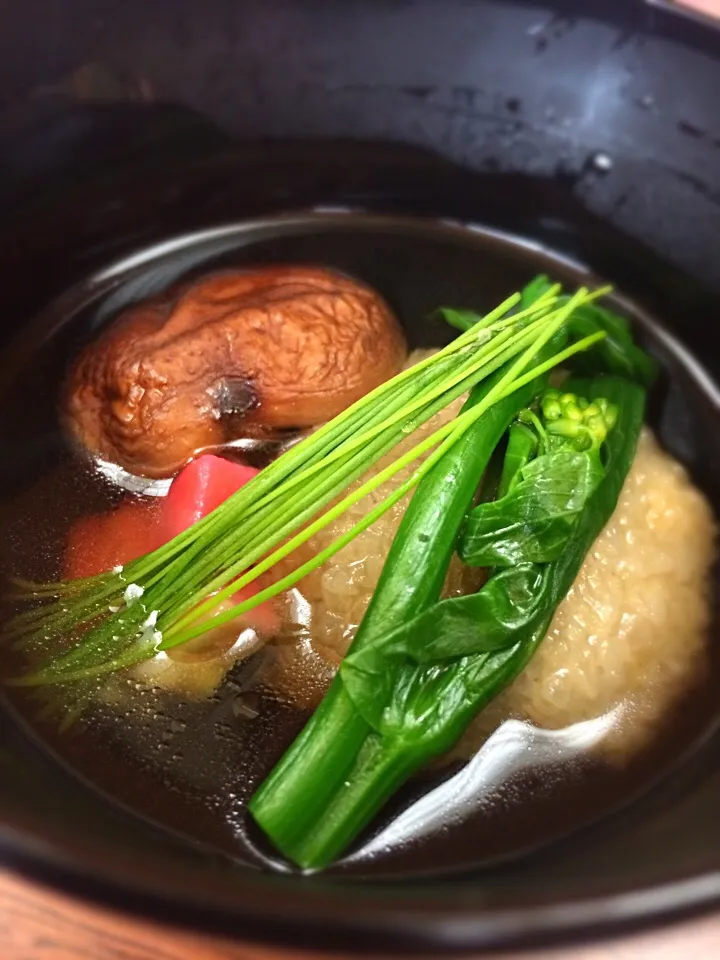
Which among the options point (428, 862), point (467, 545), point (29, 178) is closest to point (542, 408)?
point (467, 545)

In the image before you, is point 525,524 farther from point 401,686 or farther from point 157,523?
point 157,523

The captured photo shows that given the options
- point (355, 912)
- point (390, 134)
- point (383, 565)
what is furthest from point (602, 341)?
point (355, 912)

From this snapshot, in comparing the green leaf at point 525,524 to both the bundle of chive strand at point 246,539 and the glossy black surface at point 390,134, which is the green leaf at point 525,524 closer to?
→ the bundle of chive strand at point 246,539

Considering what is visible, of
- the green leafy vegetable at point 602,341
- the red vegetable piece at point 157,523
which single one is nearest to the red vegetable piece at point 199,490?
the red vegetable piece at point 157,523

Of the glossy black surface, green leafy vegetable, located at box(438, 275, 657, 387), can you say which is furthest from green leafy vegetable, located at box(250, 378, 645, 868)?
the glossy black surface

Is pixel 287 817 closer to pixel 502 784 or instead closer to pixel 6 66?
pixel 502 784

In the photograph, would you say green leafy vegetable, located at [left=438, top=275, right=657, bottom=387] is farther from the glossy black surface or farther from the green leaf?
the green leaf
